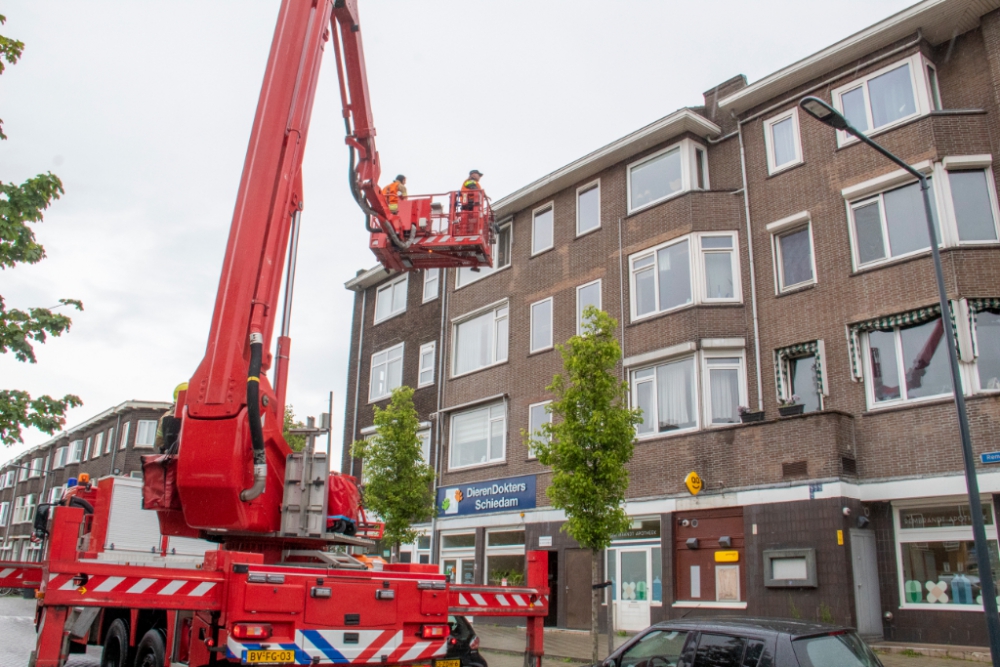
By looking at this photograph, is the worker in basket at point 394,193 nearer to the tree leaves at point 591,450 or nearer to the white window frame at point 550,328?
the tree leaves at point 591,450

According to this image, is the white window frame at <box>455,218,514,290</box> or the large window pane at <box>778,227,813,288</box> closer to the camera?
Result: the large window pane at <box>778,227,813,288</box>

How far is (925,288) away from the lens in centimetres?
1625

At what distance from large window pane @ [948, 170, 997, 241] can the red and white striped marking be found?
1543cm

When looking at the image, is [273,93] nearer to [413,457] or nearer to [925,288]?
[925,288]

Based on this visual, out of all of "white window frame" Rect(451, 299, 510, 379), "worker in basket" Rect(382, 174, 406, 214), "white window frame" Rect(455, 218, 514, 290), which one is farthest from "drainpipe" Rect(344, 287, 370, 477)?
"worker in basket" Rect(382, 174, 406, 214)

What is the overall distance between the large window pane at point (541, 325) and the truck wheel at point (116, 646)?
15993mm

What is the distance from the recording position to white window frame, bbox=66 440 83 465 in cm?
5906

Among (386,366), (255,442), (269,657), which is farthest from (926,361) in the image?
(386,366)

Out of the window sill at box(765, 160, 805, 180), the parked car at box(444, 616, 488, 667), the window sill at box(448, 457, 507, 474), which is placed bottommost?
the parked car at box(444, 616, 488, 667)

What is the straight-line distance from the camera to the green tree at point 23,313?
437 inches

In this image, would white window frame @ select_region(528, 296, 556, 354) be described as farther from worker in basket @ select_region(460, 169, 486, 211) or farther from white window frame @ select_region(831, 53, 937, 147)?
white window frame @ select_region(831, 53, 937, 147)

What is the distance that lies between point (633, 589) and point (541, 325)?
8306mm

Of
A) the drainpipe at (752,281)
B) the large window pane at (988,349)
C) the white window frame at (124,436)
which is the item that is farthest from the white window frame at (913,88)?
the white window frame at (124,436)

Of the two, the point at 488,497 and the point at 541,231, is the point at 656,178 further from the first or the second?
the point at 488,497
